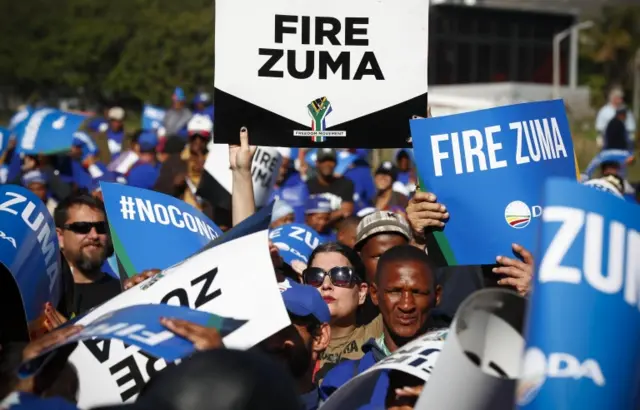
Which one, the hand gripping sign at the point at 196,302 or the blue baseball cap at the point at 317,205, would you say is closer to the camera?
the hand gripping sign at the point at 196,302

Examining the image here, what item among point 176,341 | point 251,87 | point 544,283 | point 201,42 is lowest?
point 176,341

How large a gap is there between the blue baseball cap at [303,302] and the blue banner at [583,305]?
1.88m

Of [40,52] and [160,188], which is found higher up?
[40,52]

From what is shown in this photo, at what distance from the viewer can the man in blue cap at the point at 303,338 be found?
173 inches

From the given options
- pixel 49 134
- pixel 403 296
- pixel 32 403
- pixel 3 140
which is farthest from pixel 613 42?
pixel 32 403

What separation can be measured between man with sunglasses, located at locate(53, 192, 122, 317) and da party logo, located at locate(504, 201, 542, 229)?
89.5 inches

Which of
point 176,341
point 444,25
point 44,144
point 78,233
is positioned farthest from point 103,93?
point 176,341

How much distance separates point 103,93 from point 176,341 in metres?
38.8

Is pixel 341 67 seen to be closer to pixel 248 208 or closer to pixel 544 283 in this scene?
pixel 248 208

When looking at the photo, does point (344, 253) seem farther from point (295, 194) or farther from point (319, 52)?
point (295, 194)

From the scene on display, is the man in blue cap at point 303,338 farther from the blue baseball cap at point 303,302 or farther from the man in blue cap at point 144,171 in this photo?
the man in blue cap at point 144,171

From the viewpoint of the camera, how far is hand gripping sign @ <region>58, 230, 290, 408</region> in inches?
149

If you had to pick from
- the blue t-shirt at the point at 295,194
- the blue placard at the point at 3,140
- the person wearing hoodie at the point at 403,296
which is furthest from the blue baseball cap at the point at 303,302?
the blue placard at the point at 3,140

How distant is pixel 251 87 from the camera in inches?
231
